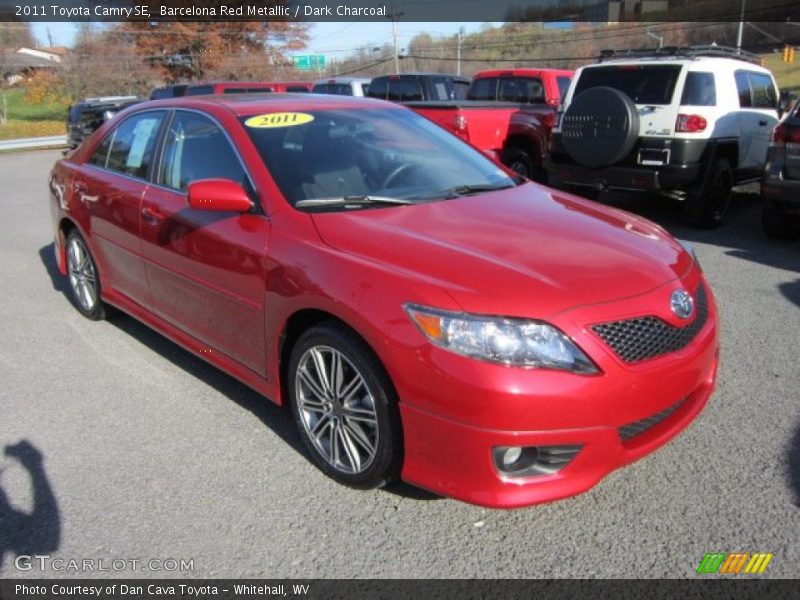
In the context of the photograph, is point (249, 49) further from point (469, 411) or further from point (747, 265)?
point (469, 411)

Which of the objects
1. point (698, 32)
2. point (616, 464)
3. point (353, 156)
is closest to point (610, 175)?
point (353, 156)

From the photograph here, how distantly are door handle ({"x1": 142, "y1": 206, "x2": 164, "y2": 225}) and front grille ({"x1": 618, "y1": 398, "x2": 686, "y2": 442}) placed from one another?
274 centimetres

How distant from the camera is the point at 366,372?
272 centimetres

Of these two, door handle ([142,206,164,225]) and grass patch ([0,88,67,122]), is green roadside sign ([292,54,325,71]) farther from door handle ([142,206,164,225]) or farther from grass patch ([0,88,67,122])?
door handle ([142,206,164,225])

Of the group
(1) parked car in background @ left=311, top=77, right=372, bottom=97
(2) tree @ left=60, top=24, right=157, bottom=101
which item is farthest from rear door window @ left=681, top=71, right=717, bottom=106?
(2) tree @ left=60, top=24, right=157, bottom=101

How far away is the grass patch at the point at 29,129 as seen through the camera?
104ft

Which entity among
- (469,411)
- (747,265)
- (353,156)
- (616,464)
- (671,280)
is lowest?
(747,265)

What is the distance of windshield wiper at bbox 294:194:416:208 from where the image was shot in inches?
128

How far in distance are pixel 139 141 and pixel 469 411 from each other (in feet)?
10.4

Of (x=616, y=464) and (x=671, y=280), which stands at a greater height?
(x=671, y=280)

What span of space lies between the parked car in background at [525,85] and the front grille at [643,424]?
9.57 metres

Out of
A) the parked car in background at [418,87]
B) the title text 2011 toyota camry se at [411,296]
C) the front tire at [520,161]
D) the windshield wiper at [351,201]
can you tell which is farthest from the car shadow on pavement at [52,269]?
the parked car in background at [418,87]

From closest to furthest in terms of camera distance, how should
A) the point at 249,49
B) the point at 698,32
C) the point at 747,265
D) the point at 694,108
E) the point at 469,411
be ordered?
the point at 469,411 < the point at 747,265 < the point at 694,108 < the point at 249,49 < the point at 698,32

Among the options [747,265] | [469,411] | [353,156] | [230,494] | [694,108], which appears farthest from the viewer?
[694,108]
